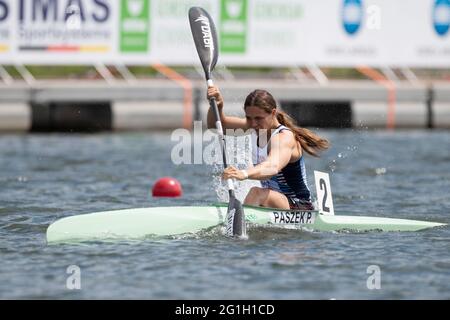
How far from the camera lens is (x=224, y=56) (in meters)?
20.1

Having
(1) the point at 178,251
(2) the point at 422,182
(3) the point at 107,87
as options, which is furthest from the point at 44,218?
(3) the point at 107,87

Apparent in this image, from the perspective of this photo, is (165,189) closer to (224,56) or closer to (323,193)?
(323,193)

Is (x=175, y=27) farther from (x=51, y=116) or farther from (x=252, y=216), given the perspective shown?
(x=252, y=216)

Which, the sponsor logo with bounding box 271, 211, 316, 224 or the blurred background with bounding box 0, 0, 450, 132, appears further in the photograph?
the blurred background with bounding box 0, 0, 450, 132

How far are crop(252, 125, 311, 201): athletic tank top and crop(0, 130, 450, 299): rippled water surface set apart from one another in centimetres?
51

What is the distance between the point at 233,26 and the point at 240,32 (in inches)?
6.6

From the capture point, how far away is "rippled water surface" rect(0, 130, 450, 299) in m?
8.06

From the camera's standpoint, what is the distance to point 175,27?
1988 cm

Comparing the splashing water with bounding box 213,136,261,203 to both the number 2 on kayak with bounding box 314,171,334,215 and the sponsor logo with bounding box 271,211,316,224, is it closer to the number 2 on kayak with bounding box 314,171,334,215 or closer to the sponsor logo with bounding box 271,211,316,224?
the number 2 on kayak with bounding box 314,171,334,215

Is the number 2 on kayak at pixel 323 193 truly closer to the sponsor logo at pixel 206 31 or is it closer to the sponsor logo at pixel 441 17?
the sponsor logo at pixel 206 31

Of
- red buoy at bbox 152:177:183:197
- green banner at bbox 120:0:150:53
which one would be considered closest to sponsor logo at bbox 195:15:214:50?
red buoy at bbox 152:177:183:197

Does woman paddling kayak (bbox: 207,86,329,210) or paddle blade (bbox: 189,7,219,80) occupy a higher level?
paddle blade (bbox: 189,7,219,80)

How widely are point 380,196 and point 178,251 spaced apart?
15.3 feet

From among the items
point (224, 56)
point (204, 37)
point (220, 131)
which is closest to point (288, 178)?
point (220, 131)
